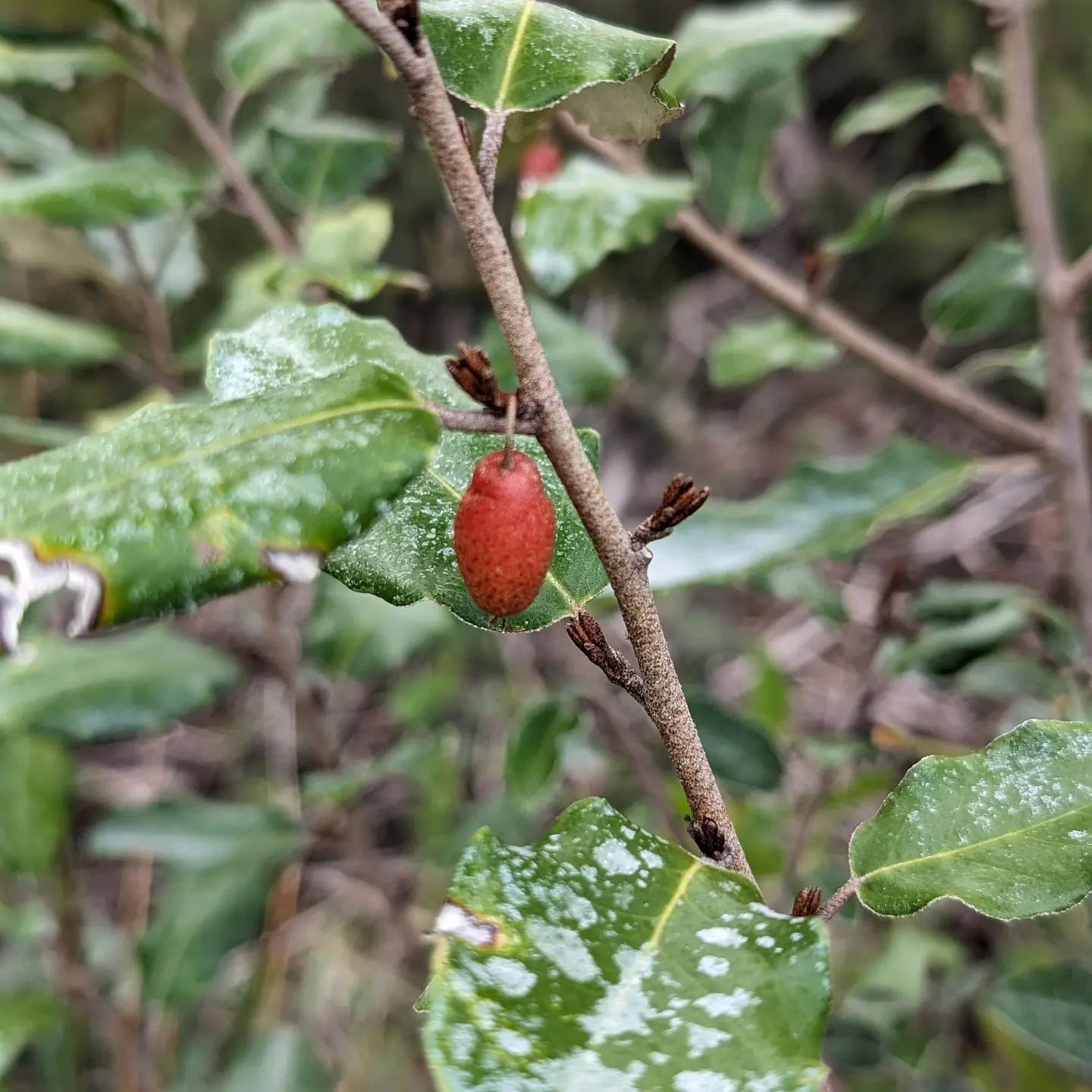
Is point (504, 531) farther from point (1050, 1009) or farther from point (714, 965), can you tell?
point (1050, 1009)

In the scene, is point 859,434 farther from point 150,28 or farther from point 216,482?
point 216,482

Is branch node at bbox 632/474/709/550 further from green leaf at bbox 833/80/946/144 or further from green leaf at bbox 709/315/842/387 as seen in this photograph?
green leaf at bbox 833/80/946/144

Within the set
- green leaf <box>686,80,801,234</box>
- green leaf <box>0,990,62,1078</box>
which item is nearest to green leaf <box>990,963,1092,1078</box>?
green leaf <box>686,80,801,234</box>

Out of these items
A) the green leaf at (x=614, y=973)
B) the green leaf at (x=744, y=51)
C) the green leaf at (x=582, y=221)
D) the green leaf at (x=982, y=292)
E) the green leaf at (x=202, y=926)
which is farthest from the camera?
the green leaf at (x=202, y=926)

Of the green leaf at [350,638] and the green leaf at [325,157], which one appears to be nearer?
the green leaf at [325,157]

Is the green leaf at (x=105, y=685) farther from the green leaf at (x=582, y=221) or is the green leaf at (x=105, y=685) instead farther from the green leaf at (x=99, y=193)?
the green leaf at (x=582, y=221)

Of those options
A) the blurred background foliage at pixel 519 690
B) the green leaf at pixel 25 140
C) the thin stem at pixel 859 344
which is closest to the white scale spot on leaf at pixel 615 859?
the blurred background foliage at pixel 519 690

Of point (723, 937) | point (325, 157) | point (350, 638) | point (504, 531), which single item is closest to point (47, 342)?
point (325, 157)
